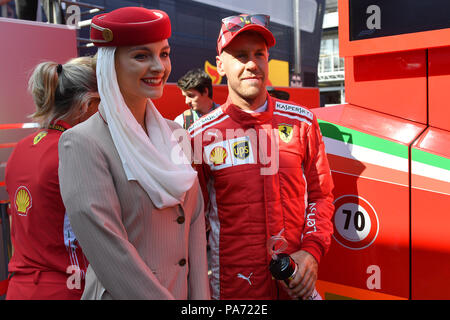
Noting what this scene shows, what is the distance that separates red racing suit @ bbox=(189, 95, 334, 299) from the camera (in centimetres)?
157

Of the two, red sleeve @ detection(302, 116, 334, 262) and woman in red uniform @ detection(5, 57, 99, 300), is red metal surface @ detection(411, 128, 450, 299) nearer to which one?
red sleeve @ detection(302, 116, 334, 262)

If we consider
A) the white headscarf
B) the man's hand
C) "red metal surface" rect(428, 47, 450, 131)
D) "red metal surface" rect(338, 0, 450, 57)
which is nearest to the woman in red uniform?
the white headscarf

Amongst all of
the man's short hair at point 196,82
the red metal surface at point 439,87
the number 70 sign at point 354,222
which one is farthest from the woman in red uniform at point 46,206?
the man's short hair at point 196,82

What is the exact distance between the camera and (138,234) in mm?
1151

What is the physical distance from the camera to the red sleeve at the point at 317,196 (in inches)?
62.7

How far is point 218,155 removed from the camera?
1.64 m

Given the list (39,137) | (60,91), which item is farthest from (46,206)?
(60,91)

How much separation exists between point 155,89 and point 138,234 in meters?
0.42

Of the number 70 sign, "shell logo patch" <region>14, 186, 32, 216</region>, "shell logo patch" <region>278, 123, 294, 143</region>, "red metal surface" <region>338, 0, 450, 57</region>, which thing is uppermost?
"red metal surface" <region>338, 0, 450, 57</region>

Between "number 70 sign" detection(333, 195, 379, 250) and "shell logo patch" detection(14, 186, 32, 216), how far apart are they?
4.09 feet

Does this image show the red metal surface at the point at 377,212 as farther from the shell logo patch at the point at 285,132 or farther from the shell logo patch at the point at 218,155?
the shell logo patch at the point at 218,155

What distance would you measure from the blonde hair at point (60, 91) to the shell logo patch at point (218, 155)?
51cm

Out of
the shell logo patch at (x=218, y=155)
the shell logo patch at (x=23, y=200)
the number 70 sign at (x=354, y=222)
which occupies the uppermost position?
the shell logo patch at (x=218, y=155)
